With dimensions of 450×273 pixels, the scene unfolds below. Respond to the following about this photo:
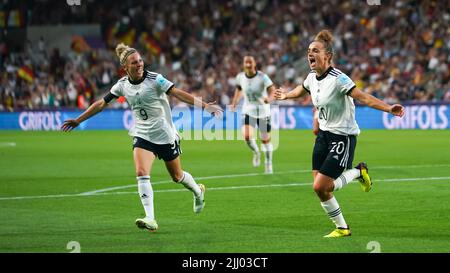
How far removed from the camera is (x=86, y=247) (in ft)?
35.9

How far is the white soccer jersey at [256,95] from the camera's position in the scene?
75.0ft

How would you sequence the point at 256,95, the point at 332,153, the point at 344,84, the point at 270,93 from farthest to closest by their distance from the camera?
the point at 270,93 < the point at 256,95 < the point at 332,153 < the point at 344,84

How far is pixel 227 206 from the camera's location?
49.8 ft

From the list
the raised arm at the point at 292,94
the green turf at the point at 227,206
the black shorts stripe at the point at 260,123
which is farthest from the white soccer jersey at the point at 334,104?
the black shorts stripe at the point at 260,123

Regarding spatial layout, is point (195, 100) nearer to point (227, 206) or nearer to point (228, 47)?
point (227, 206)

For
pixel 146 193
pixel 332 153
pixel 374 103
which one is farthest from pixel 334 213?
pixel 146 193

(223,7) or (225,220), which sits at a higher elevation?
(223,7)

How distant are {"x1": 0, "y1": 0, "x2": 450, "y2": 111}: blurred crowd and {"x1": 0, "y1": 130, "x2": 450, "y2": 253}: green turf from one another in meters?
13.3

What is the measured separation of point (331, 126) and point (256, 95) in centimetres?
1113

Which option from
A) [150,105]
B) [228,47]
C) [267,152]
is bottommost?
[267,152]

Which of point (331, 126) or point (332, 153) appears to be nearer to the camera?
point (332, 153)
